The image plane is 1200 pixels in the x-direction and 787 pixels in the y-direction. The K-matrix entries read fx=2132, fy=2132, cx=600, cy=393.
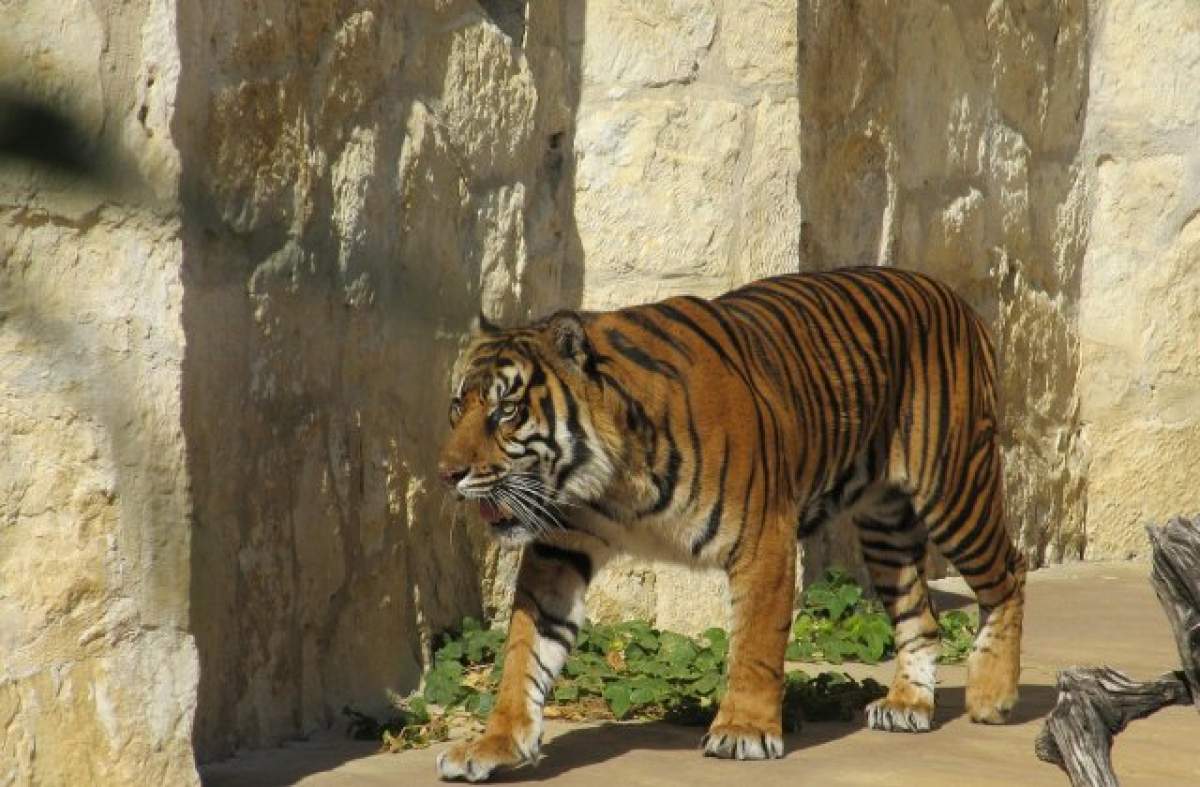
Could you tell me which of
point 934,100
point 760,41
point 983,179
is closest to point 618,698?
point 760,41

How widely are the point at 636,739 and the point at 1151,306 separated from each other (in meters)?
4.21

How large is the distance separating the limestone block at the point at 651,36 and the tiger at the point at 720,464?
3.33 ft

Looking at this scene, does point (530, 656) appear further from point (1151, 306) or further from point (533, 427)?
point (1151, 306)

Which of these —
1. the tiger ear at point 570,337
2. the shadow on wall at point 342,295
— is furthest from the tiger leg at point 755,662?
the shadow on wall at point 342,295

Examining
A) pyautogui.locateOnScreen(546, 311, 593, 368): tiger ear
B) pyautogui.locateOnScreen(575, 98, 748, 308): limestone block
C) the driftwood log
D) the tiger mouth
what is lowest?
the driftwood log

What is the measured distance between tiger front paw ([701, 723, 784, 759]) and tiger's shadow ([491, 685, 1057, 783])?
9 centimetres

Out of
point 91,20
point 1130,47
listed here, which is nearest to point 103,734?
point 91,20

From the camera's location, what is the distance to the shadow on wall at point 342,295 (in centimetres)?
493

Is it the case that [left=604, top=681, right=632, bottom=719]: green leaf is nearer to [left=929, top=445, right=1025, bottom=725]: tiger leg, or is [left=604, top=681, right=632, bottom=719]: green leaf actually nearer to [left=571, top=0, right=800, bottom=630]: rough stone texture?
[left=571, top=0, right=800, bottom=630]: rough stone texture

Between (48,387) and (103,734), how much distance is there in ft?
2.29

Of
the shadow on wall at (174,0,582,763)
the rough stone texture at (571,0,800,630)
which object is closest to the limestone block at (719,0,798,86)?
the rough stone texture at (571,0,800,630)

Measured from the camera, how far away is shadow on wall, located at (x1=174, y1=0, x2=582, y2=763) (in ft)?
16.2

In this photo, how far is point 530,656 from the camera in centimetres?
524

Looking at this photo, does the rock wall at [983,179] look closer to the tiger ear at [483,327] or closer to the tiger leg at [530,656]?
the tiger ear at [483,327]
